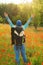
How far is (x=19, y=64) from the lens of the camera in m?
9.34

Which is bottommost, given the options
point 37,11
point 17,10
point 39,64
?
point 17,10

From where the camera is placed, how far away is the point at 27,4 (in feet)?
147

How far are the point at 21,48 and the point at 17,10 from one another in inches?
1469

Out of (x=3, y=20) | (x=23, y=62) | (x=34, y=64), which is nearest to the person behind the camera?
(x=34, y=64)

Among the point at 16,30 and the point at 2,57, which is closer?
the point at 16,30

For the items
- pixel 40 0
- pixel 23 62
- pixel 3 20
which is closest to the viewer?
pixel 23 62

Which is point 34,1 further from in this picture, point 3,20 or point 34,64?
point 34,64

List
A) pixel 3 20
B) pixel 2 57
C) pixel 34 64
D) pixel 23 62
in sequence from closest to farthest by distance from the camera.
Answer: pixel 34 64 → pixel 23 62 → pixel 2 57 → pixel 3 20

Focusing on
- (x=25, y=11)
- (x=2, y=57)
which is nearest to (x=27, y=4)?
(x=25, y=11)

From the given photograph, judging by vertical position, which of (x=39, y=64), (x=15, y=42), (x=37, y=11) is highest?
(x=15, y=42)

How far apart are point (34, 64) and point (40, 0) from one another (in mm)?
28872

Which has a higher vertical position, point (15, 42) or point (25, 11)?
point (15, 42)

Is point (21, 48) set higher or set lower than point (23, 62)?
higher

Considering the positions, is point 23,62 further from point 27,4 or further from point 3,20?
point 27,4
